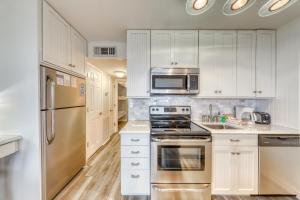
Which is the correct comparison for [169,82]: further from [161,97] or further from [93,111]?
[93,111]

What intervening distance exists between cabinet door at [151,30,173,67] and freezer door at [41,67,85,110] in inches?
50.7

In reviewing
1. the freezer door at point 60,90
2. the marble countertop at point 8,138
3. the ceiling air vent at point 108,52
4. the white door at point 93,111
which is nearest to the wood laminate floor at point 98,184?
the white door at point 93,111

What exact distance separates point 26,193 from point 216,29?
10.9 feet

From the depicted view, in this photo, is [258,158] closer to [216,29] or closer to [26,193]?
[216,29]

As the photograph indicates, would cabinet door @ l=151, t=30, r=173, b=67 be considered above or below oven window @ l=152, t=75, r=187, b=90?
above

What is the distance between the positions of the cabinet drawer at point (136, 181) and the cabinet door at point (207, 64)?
1.48 m

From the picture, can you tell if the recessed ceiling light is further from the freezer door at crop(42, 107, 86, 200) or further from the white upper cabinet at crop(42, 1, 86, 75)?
the freezer door at crop(42, 107, 86, 200)

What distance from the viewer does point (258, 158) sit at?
91.4 inches

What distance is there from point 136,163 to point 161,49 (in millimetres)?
1730

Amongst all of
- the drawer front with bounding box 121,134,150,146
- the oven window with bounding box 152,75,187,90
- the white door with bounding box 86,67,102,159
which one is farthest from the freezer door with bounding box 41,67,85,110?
the oven window with bounding box 152,75,187,90

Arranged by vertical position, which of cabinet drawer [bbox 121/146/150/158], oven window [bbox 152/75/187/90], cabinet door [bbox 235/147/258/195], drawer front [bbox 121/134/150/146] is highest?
oven window [bbox 152/75/187/90]

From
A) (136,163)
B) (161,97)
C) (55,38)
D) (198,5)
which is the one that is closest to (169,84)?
(161,97)

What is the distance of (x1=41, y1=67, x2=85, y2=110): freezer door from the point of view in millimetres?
2074

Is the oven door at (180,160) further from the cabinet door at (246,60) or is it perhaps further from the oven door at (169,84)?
the cabinet door at (246,60)
